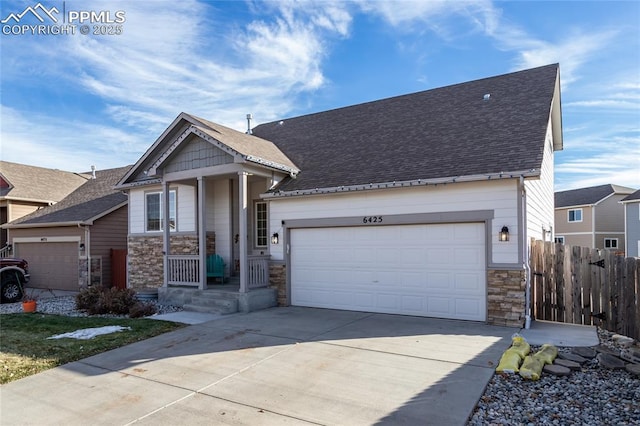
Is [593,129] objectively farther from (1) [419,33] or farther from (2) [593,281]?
(2) [593,281]

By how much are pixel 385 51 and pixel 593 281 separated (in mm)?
9412

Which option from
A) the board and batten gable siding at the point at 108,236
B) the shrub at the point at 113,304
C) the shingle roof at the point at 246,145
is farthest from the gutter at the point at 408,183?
the board and batten gable siding at the point at 108,236

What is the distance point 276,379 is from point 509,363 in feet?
10.6

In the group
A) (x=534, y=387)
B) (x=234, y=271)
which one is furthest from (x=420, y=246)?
(x=234, y=271)

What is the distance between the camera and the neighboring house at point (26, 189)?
1934 cm

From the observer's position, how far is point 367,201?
33.1 feet

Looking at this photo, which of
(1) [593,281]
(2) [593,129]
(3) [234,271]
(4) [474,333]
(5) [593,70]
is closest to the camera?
(4) [474,333]

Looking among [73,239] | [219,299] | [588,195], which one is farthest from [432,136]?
[588,195]

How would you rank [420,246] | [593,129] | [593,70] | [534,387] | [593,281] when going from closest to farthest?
[534,387] → [593,281] → [420,246] → [593,70] → [593,129]

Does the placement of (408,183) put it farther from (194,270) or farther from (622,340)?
(194,270)

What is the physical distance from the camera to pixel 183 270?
476 inches

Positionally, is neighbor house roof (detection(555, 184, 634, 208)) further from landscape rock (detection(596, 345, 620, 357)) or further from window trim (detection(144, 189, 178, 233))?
window trim (detection(144, 189, 178, 233))

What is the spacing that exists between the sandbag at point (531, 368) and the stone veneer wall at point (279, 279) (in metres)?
6.75

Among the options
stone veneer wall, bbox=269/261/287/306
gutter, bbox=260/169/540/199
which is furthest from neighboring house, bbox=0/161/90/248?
stone veneer wall, bbox=269/261/287/306
